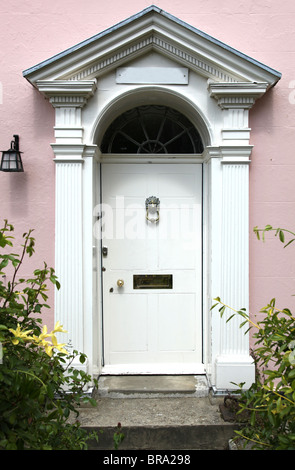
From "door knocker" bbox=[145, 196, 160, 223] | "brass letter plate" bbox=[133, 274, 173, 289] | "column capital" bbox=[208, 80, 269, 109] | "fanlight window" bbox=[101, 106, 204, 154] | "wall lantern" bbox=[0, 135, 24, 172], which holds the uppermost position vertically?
"column capital" bbox=[208, 80, 269, 109]

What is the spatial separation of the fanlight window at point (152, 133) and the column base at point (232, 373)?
231 centimetres

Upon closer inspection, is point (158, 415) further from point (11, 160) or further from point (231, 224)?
point (11, 160)

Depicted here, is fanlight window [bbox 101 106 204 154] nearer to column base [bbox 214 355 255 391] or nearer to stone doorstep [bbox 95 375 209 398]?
column base [bbox 214 355 255 391]

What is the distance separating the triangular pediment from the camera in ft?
12.7

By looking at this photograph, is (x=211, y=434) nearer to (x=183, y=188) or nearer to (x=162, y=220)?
(x=162, y=220)

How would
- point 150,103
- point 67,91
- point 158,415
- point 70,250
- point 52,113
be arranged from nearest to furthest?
point 158,415
point 67,91
point 70,250
point 52,113
point 150,103

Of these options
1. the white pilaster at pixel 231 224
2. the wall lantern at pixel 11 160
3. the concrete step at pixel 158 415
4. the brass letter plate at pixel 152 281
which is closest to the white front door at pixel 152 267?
the brass letter plate at pixel 152 281

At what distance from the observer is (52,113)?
4129mm

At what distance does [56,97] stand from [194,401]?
335cm

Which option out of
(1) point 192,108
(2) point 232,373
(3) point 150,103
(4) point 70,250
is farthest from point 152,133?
(2) point 232,373

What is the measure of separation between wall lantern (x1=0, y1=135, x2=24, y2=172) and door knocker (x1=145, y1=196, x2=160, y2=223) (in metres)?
1.40

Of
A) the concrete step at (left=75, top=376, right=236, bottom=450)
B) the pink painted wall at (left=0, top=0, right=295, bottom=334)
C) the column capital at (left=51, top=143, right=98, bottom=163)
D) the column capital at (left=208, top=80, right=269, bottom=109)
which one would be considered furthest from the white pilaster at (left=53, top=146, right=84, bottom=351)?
the column capital at (left=208, top=80, right=269, bottom=109)

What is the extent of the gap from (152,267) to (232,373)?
1402 mm

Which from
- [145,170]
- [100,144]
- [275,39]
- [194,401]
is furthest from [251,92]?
[194,401]
